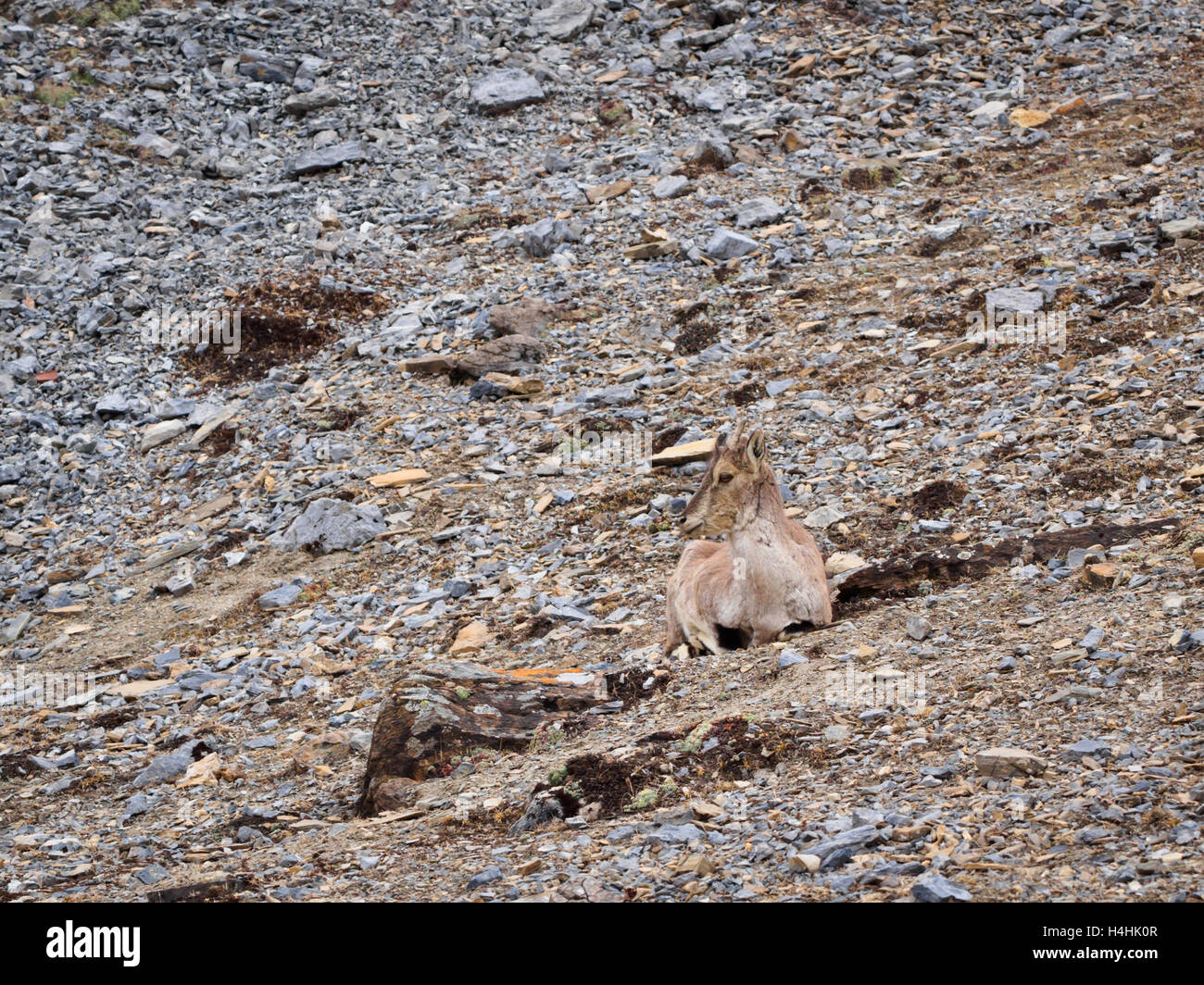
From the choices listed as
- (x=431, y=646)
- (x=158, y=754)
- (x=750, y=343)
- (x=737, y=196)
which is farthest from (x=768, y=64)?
(x=158, y=754)

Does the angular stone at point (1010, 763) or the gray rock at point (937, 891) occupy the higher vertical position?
the angular stone at point (1010, 763)

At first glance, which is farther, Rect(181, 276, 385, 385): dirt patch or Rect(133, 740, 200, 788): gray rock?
Rect(181, 276, 385, 385): dirt patch

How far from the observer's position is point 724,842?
711cm

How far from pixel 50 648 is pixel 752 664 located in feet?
31.7

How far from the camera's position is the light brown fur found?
10883 millimetres

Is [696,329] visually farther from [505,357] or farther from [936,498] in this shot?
[936,498]

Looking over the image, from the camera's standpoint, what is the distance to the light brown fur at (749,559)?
1088cm

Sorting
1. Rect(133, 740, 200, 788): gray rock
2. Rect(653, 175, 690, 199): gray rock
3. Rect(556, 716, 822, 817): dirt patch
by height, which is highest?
Rect(653, 175, 690, 199): gray rock

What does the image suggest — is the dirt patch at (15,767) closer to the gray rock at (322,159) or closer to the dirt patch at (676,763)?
the dirt patch at (676,763)

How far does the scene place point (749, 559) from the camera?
10.9 metres

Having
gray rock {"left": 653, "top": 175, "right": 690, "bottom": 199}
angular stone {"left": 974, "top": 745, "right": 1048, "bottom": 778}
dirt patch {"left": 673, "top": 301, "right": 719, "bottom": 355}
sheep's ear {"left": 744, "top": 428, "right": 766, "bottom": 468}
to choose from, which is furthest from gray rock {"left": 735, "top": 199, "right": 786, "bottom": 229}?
angular stone {"left": 974, "top": 745, "right": 1048, "bottom": 778}

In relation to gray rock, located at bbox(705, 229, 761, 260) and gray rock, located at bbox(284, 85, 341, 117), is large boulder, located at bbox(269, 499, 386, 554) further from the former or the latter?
gray rock, located at bbox(284, 85, 341, 117)

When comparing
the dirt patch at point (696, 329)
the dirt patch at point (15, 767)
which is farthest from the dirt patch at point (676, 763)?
the dirt patch at point (696, 329)

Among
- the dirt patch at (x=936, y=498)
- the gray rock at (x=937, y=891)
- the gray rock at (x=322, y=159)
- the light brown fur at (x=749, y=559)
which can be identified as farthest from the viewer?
the gray rock at (x=322, y=159)
